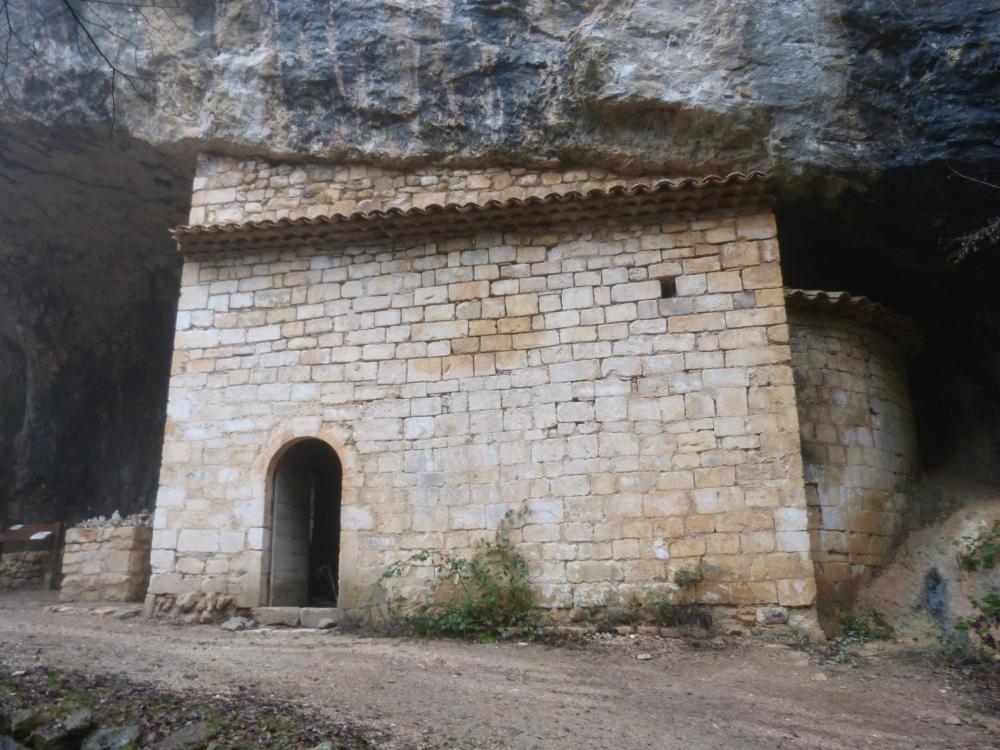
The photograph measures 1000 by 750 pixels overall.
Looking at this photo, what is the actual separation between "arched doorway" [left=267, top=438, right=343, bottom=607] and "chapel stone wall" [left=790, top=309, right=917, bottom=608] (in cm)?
482

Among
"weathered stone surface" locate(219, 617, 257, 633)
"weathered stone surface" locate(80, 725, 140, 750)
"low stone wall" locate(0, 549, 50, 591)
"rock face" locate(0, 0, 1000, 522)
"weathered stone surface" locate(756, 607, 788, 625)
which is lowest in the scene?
"weathered stone surface" locate(80, 725, 140, 750)

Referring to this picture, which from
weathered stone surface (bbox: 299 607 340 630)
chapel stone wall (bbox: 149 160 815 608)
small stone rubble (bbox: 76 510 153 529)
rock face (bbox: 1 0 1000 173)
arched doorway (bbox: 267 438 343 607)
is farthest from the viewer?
small stone rubble (bbox: 76 510 153 529)

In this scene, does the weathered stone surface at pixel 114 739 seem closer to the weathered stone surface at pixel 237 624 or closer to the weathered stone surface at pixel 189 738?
the weathered stone surface at pixel 189 738

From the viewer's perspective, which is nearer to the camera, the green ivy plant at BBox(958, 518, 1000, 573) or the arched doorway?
the green ivy plant at BBox(958, 518, 1000, 573)

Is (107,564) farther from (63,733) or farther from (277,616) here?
(63,733)

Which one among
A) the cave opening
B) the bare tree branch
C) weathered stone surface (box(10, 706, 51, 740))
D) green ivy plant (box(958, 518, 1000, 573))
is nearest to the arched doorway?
weathered stone surface (box(10, 706, 51, 740))

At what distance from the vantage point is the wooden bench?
11.3 m

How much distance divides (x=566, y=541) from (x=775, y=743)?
9.64ft

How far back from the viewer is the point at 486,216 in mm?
8055

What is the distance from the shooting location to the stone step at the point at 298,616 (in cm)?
757

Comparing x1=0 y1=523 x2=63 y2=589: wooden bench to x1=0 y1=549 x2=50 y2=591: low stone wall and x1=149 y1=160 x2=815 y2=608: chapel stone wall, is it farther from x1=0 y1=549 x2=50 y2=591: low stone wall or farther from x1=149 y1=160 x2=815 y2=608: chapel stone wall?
x1=149 y1=160 x2=815 y2=608: chapel stone wall


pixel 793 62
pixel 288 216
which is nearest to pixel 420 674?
pixel 288 216

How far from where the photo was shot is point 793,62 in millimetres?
7594

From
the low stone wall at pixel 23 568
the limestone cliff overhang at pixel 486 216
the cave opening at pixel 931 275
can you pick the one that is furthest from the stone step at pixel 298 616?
the low stone wall at pixel 23 568
